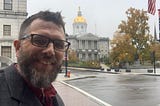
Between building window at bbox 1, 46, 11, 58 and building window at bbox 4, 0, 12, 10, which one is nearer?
building window at bbox 1, 46, 11, 58

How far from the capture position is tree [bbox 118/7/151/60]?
231 feet

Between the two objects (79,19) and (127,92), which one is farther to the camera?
(79,19)

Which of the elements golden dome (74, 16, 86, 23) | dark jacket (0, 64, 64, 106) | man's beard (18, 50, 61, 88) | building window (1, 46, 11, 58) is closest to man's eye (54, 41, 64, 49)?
man's beard (18, 50, 61, 88)

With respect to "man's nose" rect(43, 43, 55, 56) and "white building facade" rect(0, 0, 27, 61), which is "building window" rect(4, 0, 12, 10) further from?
"man's nose" rect(43, 43, 55, 56)

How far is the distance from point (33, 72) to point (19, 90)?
142 mm

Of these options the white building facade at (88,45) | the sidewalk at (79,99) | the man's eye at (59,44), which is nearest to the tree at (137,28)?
the sidewalk at (79,99)

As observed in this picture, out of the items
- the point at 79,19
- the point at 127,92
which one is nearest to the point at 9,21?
the point at 127,92

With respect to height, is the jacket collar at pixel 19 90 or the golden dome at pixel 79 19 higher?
the golden dome at pixel 79 19

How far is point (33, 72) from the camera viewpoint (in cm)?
232

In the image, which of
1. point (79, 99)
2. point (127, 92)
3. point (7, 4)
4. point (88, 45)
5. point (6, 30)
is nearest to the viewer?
point (79, 99)

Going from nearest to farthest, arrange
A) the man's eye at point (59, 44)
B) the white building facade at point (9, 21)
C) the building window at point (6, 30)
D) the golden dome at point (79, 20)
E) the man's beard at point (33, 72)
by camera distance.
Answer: the man's beard at point (33, 72) → the man's eye at point (59, 44) → the white building facade at point (9, 21) → the building window at point (6, 30) → the golden dome at point (79, 20)

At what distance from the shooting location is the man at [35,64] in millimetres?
2240

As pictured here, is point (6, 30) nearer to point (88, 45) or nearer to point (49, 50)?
point (49, 50)

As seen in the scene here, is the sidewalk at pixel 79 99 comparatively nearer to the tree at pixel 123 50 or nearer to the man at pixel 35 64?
the man at pixel 35 64
